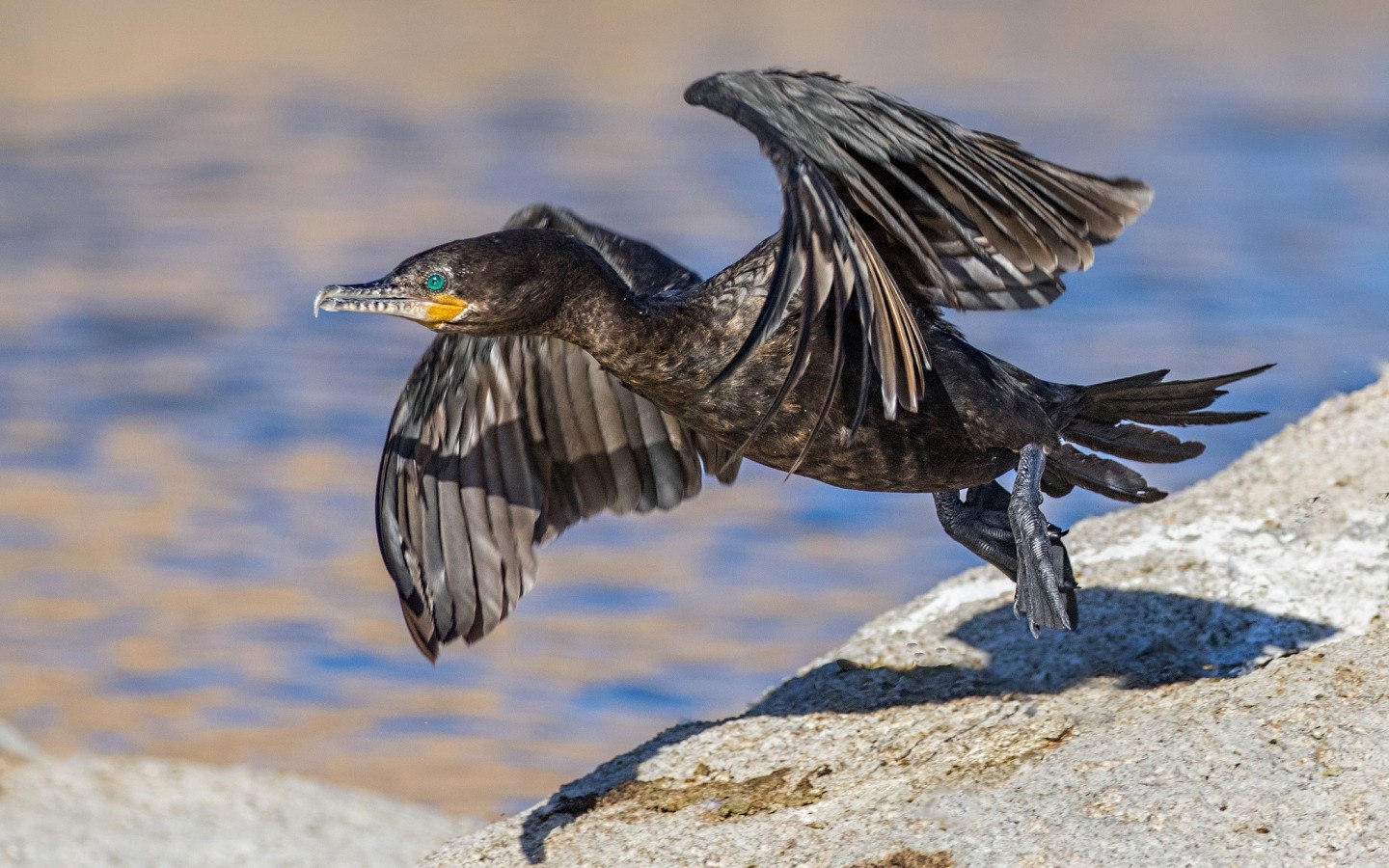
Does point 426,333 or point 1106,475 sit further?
point 426,333

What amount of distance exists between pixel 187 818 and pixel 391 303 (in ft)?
9.14

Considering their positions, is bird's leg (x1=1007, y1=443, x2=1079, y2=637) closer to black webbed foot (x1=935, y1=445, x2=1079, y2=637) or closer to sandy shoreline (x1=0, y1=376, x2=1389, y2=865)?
black webbed foot (x1=935, y1=445, x2=1079, y2=637)

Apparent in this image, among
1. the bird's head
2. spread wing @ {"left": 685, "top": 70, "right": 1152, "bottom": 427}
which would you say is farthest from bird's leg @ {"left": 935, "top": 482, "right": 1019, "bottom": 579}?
the bird's head

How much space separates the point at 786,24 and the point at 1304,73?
6351mm

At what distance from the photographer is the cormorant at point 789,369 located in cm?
441

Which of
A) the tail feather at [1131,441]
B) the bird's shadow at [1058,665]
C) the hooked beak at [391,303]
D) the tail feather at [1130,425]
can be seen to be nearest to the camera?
the hooked beak at [391,303]

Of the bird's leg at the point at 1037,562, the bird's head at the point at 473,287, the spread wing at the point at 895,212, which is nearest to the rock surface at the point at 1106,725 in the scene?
the bird's leg at the point at 1037,562

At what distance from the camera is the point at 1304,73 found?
20562mm

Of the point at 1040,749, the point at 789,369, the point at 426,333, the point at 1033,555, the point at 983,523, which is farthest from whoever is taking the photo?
the point at 426,333

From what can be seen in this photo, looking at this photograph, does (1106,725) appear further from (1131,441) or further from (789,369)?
(789,369)

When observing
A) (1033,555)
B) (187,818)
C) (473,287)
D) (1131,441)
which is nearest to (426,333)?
(187,818)

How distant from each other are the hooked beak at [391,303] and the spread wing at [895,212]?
78cm

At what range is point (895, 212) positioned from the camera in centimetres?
459

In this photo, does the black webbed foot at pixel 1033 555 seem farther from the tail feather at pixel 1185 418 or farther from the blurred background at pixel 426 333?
the blurred background at pixel 426 333
